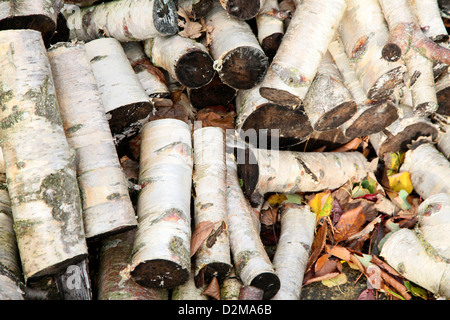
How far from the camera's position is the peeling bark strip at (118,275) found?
235cm

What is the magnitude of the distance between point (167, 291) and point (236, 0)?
2.15 meters

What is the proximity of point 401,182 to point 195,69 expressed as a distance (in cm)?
200

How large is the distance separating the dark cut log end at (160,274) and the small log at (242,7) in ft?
6.37

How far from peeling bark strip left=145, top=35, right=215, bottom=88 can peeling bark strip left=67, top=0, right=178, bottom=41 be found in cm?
13

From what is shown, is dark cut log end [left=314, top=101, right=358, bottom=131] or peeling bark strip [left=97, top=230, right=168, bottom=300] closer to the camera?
peeling bark strip [left=97, top=230, right=168, bottom=300]

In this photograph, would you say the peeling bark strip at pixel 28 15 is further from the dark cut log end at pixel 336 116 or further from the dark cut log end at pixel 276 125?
the dark cut log end at pixel 336 116

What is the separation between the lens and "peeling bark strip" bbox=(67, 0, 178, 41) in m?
3.16

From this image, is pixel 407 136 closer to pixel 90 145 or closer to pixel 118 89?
pixel 118 89

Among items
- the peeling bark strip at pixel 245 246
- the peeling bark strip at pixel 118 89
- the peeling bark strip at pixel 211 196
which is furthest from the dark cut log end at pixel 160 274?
the peeling bark strip at pixel 118 89

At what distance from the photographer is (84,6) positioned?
3.65 meters

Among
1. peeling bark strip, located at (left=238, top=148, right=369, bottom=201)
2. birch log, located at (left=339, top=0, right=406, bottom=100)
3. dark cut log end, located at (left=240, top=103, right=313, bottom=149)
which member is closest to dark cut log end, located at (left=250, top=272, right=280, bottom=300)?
peeling bark strip, located at (left=238, top=148, right=369, bottom=201)

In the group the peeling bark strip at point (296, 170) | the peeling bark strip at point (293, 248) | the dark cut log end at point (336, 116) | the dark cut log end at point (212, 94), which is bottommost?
the peeling bark strip at point (293, 248)

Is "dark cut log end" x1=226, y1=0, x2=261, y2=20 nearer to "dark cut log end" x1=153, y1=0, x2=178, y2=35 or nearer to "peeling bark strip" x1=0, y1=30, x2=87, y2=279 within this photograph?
"dark cut log end" x1=153, y1=0, x2=178, y2=35

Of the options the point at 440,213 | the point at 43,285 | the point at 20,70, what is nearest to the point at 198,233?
the point at 43,285
